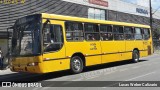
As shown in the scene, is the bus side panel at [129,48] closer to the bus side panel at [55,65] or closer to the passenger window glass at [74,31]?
the passenger window glass at [74,31]

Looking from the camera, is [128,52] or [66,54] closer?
[66,54]

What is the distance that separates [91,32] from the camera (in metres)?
16.8

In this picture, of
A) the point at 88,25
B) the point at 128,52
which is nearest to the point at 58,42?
the point at 88,25

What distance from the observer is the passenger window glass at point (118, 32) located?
62.8 feet

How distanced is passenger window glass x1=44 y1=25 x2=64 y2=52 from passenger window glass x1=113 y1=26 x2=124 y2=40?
544cm

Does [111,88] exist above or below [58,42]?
below

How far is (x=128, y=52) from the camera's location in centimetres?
2058

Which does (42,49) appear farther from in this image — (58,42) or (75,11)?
(75,11)

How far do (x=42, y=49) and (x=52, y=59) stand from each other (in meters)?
0.78

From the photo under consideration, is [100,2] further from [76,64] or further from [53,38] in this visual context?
[53,38]

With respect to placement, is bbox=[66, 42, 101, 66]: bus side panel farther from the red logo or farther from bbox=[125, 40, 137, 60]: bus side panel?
the red logo

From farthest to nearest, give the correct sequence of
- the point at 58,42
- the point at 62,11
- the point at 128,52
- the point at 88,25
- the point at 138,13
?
the point at 138,13, the point at 62,11, the point at 128,52, the point at 88,25, the point at 58,42

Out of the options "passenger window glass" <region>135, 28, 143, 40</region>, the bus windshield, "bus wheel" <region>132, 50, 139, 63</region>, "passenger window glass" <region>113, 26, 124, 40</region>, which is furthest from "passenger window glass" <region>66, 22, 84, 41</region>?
"passenger window glass" <region>135, 28, 143, 40</region>

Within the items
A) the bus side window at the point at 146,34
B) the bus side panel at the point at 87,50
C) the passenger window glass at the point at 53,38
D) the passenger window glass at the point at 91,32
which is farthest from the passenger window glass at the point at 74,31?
the bus side window at the point at 146,34
